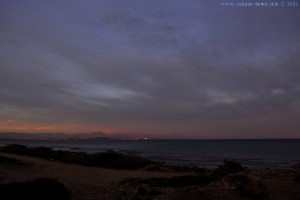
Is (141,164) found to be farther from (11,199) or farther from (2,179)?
(11,199)

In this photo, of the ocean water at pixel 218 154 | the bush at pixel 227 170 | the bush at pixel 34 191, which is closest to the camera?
the bush at pixel 34 191

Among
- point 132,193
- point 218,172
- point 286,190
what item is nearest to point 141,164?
point 218,172

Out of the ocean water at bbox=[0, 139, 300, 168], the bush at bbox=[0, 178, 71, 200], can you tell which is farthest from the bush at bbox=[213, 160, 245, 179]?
the ocean water at bbox=[0, 139, 300, 168]

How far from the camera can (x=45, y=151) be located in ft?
133

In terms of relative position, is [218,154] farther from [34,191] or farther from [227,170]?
[34,191]

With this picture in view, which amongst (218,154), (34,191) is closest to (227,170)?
(34,191)

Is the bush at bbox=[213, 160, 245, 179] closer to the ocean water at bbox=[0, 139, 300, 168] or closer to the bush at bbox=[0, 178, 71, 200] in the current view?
the bush at bbox=[0, 178, 71, 200]

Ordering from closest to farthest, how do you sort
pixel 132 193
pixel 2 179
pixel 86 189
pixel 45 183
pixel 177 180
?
pixel 45 183 < pixel 132 193 < pixel 86 189 < pixel 177 180 < pixel 2 179

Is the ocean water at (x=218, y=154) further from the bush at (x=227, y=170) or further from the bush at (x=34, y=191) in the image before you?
the bush at (x=34, y=191)

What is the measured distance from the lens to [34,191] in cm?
1138

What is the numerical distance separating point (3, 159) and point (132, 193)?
1903cm

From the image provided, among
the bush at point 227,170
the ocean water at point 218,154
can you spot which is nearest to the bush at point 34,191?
the bush at point 227,170

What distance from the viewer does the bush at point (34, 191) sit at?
1094 cm

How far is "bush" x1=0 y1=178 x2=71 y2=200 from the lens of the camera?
35.9ft
